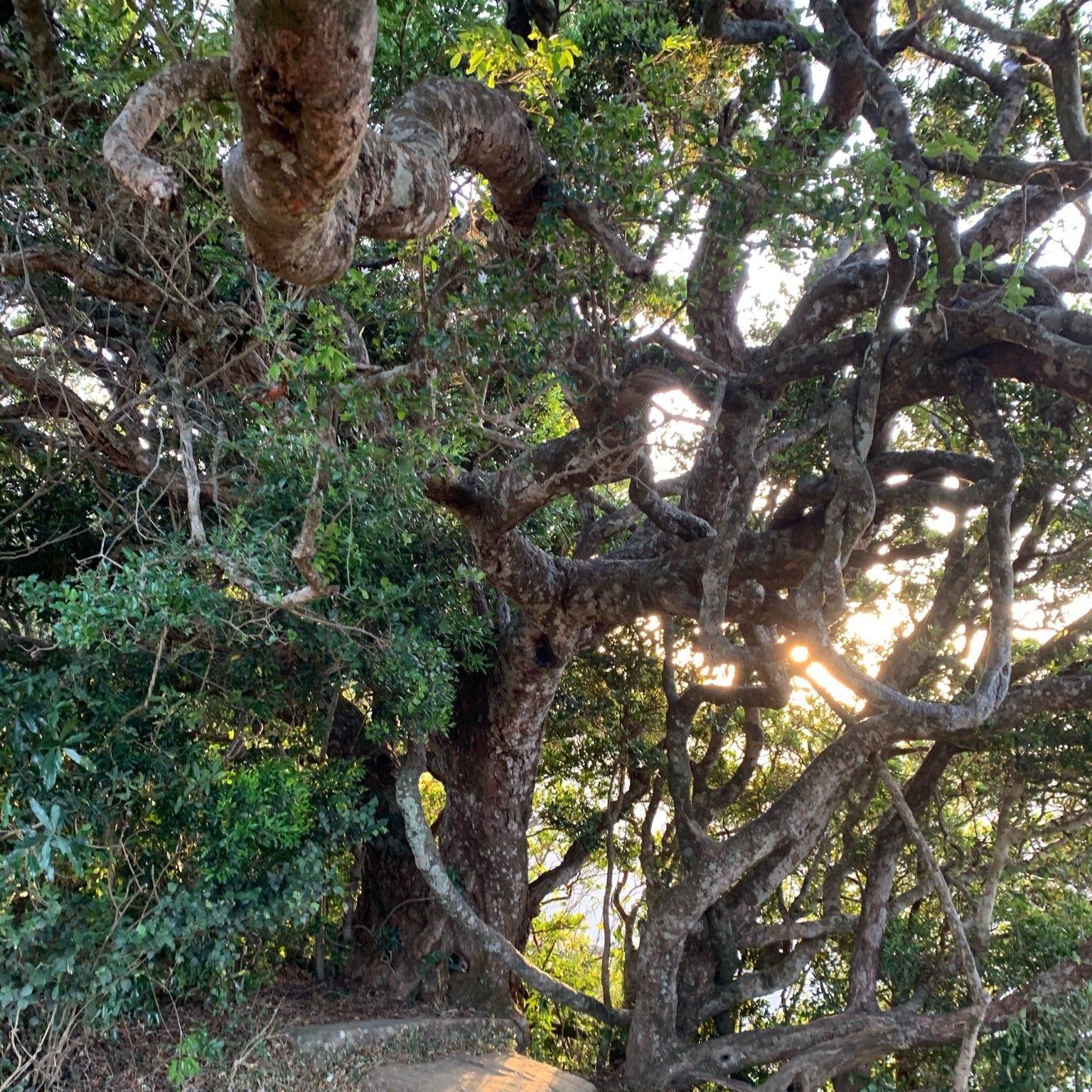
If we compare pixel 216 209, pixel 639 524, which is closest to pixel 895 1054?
pixel 639 524

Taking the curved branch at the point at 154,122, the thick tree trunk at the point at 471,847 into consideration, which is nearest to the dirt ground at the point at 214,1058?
the thick tree trunk at the point at 471,847

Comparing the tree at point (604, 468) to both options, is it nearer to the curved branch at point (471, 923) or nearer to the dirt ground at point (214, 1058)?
the curved branch at point (471, 923)

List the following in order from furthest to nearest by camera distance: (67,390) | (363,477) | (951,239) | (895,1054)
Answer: (895,1054) < (67,390) < (363,477) < (951,239)

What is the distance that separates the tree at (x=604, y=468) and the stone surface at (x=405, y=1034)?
53cm

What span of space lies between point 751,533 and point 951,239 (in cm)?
194

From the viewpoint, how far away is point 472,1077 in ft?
14.9

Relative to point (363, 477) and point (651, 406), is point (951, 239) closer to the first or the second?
point (651, 406)

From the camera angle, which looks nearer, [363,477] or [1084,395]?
[1084,395]

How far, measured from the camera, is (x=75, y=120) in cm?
429

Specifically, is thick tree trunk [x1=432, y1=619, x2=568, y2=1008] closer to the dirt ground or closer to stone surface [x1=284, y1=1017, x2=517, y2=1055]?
stone surface [x1=284, y1=1017, x2=517, y2=1055]

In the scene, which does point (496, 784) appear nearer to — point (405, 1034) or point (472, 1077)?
point (405, 1034)

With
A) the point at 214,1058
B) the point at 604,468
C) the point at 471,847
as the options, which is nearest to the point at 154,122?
the point at 604,468

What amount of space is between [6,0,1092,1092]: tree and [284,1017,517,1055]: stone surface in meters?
0.53

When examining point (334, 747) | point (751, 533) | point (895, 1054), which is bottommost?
point (895, 1054)
